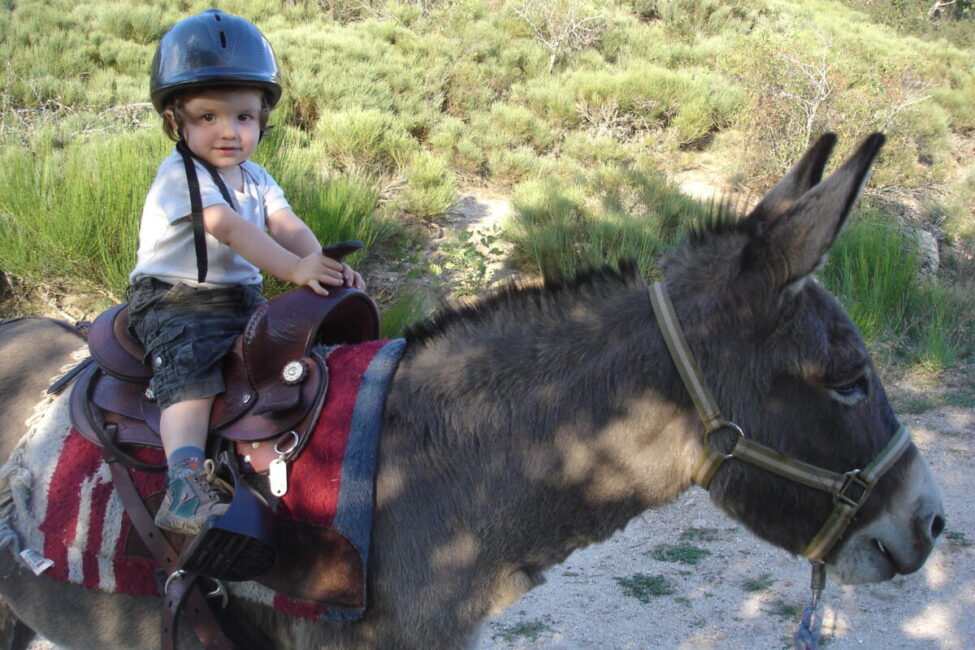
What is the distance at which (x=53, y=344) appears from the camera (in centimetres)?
286

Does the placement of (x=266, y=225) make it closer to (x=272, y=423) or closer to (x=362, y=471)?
(x=272, y=423)

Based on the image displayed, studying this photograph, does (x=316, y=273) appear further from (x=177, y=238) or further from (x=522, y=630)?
(x=522, y=630)

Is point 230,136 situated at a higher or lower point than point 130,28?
higher

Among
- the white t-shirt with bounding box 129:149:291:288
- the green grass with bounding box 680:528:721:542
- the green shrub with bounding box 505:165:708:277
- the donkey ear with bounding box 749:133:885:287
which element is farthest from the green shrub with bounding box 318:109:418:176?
the donkey ear with bounding box 749:133:885:287

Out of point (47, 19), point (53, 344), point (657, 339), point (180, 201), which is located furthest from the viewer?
point (47, 19)

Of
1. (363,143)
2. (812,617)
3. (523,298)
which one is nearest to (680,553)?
(812,617)

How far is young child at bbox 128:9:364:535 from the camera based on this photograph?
2205 mm

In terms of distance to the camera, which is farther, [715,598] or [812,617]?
[715,598]

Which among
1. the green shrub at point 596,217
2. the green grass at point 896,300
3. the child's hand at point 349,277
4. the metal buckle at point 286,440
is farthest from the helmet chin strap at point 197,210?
the green grass at point 896,300

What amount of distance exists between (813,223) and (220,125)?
1902 millimetres

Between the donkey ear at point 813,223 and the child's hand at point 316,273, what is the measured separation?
127cm

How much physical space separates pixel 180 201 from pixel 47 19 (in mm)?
11702

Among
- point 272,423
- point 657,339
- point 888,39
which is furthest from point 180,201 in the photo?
point 888,39

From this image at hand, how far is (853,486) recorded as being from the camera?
1984 millimetres
